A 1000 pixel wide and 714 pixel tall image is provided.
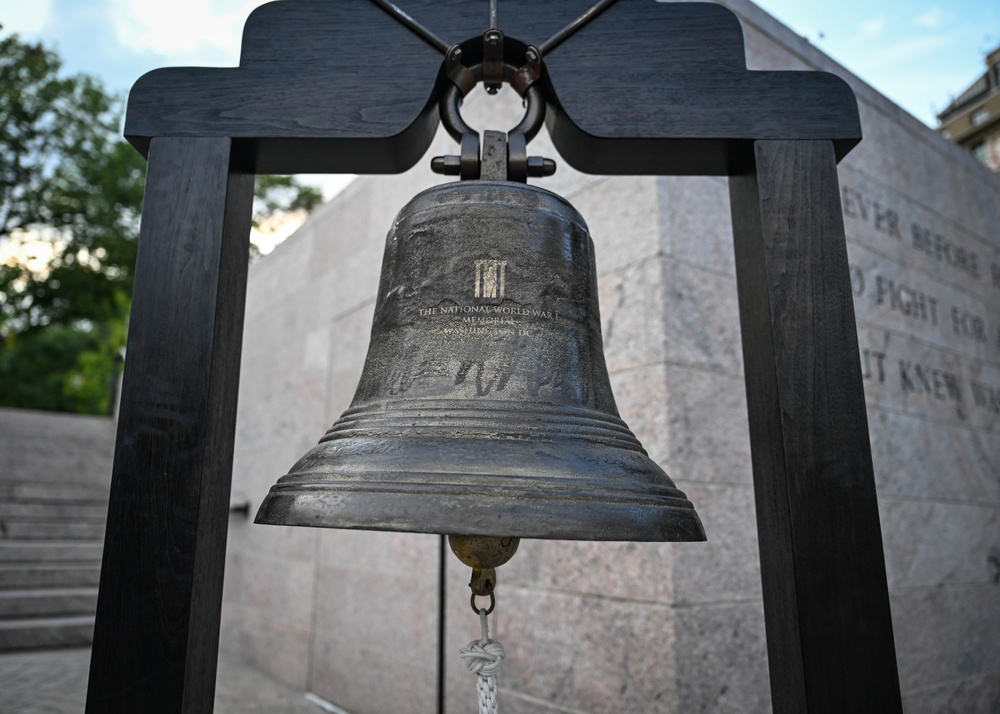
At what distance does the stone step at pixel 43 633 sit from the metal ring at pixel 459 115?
5.60 metres

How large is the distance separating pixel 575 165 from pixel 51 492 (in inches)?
345

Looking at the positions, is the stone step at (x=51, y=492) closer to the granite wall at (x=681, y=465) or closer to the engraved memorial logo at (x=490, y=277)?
the granite wall at (x=681, y=465)

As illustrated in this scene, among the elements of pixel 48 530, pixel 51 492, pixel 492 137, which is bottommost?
pixel 48 530

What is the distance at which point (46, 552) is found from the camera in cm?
665

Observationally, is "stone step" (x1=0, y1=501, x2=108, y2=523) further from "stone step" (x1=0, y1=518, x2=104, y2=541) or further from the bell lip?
the bell lip

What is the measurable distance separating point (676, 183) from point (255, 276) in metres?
4.30

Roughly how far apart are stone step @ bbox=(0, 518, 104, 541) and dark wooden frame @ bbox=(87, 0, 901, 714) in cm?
740

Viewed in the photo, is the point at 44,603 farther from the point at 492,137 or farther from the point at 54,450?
the point at 492,137

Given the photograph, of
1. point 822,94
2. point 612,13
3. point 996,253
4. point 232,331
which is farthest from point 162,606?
point 996,253

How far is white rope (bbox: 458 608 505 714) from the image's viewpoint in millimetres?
1094

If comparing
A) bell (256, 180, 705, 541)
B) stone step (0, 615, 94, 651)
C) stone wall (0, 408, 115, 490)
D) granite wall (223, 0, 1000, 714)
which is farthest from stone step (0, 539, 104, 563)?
bell (256, 180, 705, 541)

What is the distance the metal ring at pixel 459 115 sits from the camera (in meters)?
1.30

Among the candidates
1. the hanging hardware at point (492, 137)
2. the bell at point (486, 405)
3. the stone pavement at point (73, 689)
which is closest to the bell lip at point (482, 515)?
the bell at point (486, 405)

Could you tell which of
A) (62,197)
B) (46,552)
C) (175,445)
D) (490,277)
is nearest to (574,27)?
(490,277)
